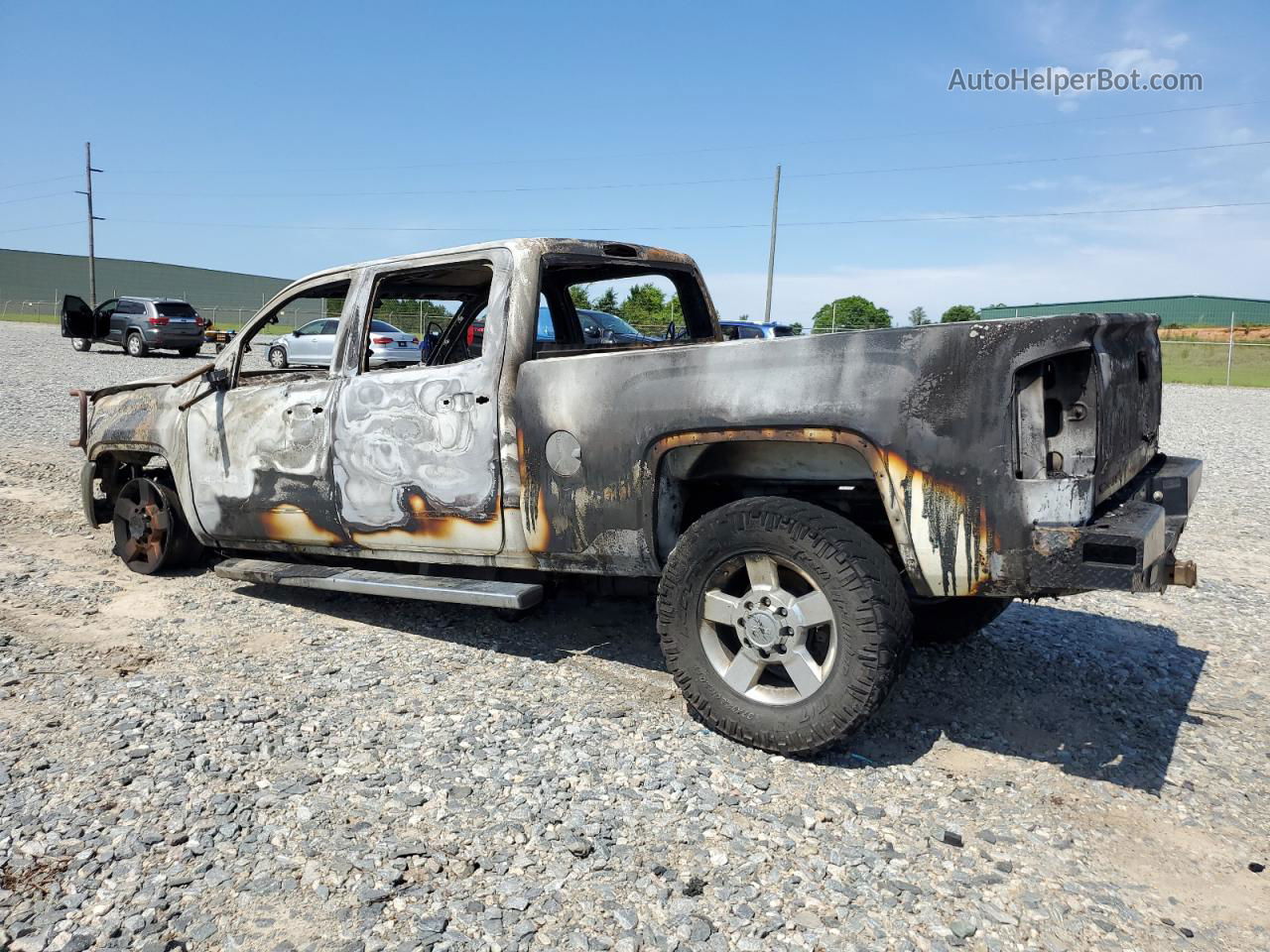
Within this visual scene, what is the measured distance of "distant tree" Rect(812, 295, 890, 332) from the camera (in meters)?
36.8

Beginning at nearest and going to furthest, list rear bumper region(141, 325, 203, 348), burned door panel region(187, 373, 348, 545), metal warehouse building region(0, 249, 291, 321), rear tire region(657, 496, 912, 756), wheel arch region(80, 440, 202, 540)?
rear tire region(657, 496, 912, 756), burned door panel region(187, 373, 348, 545), wheel arch region(80, 440, 202, 540), rear bumper region(141, 325, 203, 348), metal warehouse building region(0, 249, 291, 321)

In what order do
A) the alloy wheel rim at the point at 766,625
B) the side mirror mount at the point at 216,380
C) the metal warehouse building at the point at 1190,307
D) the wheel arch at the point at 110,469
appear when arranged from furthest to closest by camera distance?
the metal warehouse building at the point at 1190,307
the wheel arch at the point at 110,469
the side mirror mount at the point at 216,380
the alloy wheel rim at the point at 766,625

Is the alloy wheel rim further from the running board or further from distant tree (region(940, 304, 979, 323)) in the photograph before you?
distant tree (region(940, 304, 979, 323))

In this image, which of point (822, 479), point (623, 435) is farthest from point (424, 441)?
point (822, 479)

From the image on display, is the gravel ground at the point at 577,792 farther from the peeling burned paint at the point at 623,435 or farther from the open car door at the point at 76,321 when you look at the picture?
the open car door at the point at 76,321

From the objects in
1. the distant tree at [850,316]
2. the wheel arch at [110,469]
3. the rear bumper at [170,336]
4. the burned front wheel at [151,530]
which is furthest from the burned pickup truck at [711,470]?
the distant tree at [850,316]

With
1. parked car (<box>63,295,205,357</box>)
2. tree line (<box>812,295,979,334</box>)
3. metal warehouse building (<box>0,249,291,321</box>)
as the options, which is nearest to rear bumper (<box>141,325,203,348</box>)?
parked car (<box>63,295,205,357</box>)

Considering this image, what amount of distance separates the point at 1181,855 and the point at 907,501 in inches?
54.4

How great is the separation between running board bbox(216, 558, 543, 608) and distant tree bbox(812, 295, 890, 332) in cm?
3036

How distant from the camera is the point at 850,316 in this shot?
39594 millimetres

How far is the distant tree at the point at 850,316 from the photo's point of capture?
36.8 meters

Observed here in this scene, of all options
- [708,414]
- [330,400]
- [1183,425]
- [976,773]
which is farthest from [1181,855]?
[1183,425]

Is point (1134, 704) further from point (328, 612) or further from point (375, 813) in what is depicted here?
point (328, 612)

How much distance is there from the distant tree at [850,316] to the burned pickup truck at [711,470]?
3017cm
